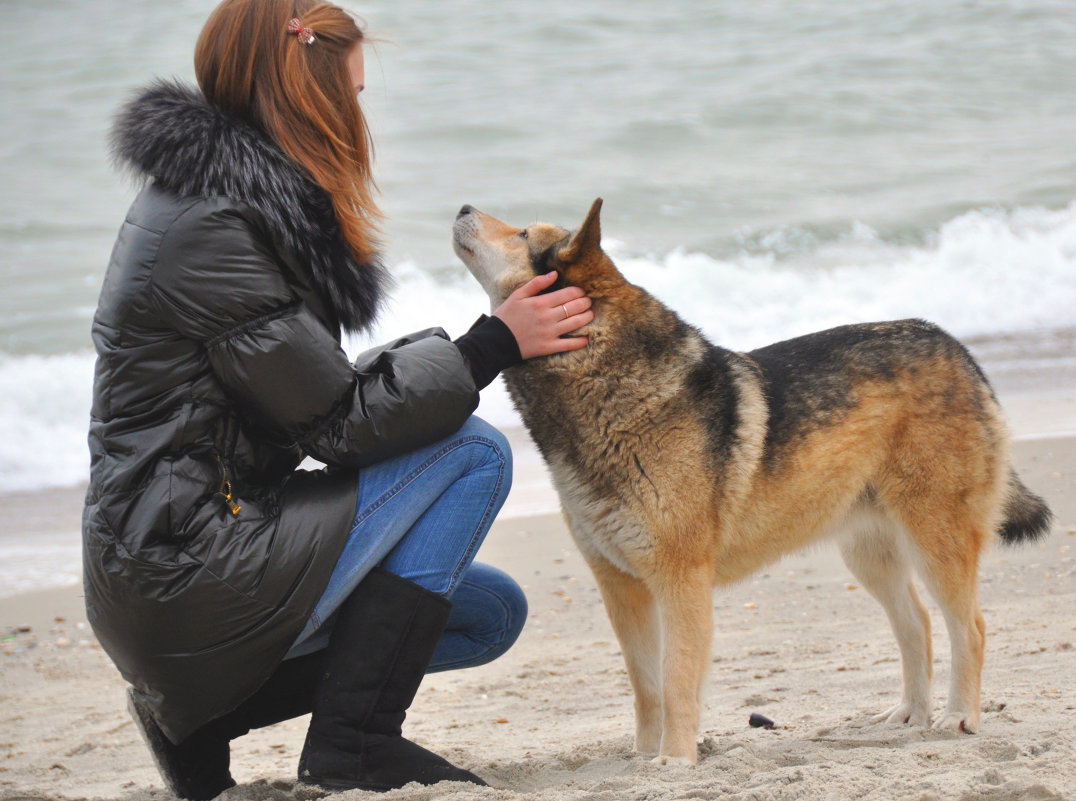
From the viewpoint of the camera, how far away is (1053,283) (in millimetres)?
10625

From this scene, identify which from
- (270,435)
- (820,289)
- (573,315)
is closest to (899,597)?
(573,315)

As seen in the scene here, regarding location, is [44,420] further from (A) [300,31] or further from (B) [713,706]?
(A) [300,31]

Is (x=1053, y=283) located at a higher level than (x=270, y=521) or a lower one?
lower

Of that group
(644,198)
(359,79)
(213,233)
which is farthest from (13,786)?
(644,198)

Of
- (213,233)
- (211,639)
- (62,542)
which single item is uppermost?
(213,233)

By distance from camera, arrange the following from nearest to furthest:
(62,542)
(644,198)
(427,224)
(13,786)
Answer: (13,786) < (62,542) < (427,224) < (644,198)

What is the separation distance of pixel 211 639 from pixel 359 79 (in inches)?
56.1

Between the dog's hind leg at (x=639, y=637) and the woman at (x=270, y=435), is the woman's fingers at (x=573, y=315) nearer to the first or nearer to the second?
the woman at (x=270, y=435)

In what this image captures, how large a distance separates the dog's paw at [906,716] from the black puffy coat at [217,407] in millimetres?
1822

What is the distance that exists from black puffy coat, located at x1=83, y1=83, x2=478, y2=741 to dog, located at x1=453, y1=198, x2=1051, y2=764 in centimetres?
65

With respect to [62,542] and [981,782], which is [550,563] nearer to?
[62,542]

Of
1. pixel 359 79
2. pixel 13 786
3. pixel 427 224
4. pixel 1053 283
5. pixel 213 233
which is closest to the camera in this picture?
pixel 213 233

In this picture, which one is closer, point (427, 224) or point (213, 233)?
point (213, 233)

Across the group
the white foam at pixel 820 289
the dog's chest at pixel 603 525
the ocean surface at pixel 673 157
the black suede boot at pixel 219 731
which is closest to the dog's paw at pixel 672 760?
the dog's chest at pixel 603 525
